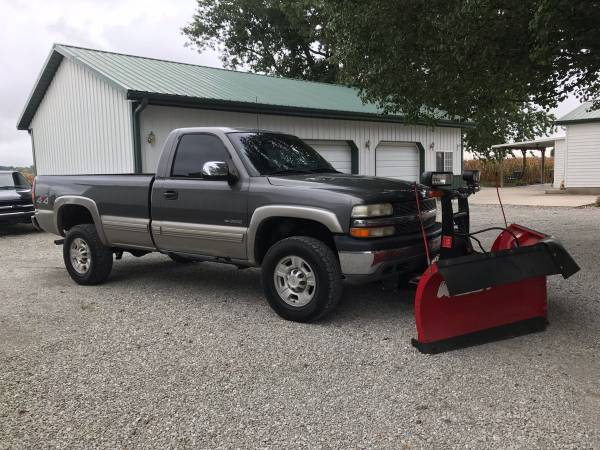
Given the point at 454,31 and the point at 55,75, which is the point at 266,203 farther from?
the point at 55,75

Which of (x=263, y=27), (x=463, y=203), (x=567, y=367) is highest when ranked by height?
(x=263, y=27)

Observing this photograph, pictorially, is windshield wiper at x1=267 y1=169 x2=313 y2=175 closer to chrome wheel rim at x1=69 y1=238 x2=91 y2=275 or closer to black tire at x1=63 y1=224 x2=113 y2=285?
black tire at x1=63 y1=224 x2=113 y2=285

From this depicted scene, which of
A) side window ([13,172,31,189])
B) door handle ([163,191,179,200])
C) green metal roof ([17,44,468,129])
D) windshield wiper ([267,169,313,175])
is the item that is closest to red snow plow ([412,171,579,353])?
windshield wiper ([267,169,313,175])

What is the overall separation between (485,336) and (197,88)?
1117cm

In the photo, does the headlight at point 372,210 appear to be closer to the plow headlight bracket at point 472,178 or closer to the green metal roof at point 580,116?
the plow headlight bracket at point 472,178

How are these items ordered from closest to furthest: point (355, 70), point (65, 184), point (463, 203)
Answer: point (463, 203) → point (65, 184) → point (355, 70)

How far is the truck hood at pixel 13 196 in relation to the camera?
12844 mm

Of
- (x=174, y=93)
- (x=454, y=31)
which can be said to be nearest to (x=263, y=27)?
(x=174, y=93)

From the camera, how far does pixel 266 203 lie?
5.36 metres

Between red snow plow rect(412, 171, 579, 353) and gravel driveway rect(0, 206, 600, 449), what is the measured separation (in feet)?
0.55

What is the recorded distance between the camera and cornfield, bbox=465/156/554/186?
34219mm

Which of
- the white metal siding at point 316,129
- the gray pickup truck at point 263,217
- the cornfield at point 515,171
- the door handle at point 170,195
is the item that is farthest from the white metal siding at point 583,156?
the door handle at point 170,195

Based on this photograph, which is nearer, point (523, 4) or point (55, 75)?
point (523, 4)

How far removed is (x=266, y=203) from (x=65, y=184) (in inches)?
133
